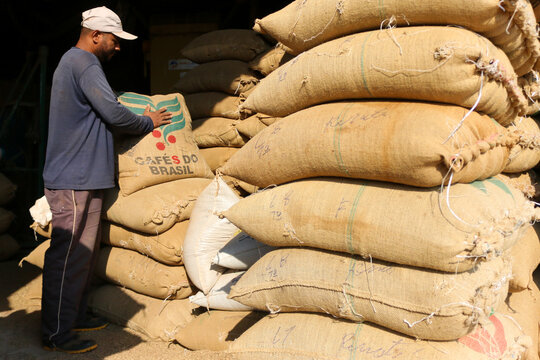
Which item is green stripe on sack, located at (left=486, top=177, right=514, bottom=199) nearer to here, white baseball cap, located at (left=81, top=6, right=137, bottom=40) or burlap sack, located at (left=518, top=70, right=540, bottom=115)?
burlap sack, located at (left=518, top=70, right=540, bottom=115)

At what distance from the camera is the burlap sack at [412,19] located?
1739 mm

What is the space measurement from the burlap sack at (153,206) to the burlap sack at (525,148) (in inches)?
71.5

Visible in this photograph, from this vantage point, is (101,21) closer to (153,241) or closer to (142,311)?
(153,241)

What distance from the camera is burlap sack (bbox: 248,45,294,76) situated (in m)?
3.53

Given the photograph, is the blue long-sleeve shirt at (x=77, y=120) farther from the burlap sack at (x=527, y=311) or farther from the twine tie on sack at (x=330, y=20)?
the burlap sack at (x=527, y=311)

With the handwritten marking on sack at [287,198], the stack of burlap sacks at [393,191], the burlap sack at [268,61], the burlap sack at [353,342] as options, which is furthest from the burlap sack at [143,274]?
the burlap sack at [268,61]

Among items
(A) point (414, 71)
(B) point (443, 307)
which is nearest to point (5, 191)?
(A) point (414, 71)

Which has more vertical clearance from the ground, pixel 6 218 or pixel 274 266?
pixel 274 266

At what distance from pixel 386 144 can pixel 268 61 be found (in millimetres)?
2029

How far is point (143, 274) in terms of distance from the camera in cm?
284

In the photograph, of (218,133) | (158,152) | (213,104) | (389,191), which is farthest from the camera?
(213,104)

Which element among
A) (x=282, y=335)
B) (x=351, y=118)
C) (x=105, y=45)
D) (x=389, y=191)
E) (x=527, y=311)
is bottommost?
(x=527, y=311)

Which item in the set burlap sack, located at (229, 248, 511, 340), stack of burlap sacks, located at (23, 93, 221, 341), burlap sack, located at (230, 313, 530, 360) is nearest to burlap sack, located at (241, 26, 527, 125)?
burlap sack, located at (229, 248, 511, 340)

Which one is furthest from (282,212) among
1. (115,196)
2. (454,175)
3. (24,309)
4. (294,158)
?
(24,309)
